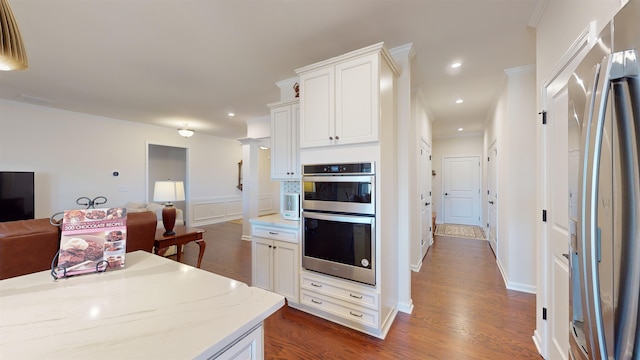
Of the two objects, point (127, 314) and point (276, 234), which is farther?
point (276, 234)

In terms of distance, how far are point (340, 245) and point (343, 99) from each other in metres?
1.25

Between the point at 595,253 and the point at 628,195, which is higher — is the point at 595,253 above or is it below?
below

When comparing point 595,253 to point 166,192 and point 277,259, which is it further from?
point 166,192

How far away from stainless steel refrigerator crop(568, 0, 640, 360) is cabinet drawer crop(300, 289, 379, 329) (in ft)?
4.68

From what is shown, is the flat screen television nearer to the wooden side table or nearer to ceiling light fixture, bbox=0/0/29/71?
the wooden side table

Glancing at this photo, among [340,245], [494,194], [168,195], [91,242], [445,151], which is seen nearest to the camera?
[91,242]

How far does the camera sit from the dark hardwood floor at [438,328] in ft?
6.08

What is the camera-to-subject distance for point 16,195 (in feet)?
12.8

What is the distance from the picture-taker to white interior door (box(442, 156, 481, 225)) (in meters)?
6.78

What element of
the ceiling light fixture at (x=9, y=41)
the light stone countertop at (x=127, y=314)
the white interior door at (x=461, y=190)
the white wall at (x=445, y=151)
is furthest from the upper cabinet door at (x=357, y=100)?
the white interior door at (x=461, y=190)

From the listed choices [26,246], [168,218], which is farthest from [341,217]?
[26,246]

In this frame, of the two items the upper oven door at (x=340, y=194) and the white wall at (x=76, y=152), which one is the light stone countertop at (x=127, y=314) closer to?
the upper oven door at (x=340, y=194)

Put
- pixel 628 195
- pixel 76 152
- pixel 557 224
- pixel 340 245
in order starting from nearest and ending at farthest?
pixel 628 195, pixel 557 224, pixel 340 245, pixel 76 152

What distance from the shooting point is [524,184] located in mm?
2883
